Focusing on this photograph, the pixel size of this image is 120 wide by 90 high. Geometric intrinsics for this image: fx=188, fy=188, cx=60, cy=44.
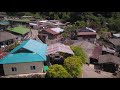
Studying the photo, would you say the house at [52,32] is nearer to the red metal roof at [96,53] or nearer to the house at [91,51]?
the house at [91,51]

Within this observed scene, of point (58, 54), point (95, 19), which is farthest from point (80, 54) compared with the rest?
point (95, 19)

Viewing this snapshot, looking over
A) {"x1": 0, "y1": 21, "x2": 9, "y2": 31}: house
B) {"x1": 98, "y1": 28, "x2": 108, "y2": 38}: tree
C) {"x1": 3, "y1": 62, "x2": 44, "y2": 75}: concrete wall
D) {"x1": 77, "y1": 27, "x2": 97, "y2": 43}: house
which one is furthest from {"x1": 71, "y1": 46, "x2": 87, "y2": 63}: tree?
{"x1": 0, "y1": 21, "x2": 9, "y2": 31}: house

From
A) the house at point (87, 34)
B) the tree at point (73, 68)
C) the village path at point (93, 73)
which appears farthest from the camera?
the house at point (87, 34)

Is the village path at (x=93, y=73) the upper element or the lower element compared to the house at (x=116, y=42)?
lower

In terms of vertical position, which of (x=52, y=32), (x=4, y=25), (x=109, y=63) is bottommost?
(x=109, y=63)

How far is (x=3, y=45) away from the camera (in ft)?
16.4

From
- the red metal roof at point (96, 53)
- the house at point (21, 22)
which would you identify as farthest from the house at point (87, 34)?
the house at point (21, 22)

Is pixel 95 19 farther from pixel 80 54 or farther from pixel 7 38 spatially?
pixel 7 38

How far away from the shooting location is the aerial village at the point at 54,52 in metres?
3.67

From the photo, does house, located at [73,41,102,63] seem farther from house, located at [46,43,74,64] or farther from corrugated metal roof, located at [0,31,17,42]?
corrugated metal roof, located at [0,31,17,42]

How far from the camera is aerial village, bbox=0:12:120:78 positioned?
3.67 meters

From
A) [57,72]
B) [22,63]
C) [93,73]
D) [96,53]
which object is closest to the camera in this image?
[57,72]

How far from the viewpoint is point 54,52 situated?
14.4ft
